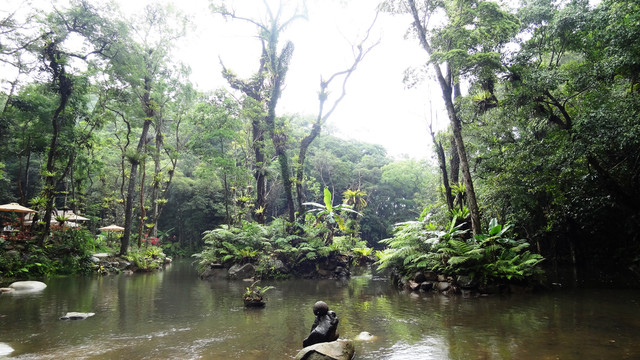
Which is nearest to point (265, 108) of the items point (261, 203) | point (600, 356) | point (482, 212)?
point (261, 203)

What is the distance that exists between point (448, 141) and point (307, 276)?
7754 mm

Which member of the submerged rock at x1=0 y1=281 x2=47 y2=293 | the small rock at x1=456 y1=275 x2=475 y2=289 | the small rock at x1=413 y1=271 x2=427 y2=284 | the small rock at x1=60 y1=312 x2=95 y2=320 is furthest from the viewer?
the small rock at x1=413 y1=271 x2=427 y2=284

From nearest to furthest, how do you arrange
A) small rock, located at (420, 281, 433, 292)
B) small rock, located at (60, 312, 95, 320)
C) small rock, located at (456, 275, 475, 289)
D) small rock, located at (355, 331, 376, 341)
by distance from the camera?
small rock, located at (355, 331, 376, 341), small rock, located at (60, 312, 95, 320), small rock, located at (456, 275, 475, 289), small rock, located at (420, 281, 433, 292)

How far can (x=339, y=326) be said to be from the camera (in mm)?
5469

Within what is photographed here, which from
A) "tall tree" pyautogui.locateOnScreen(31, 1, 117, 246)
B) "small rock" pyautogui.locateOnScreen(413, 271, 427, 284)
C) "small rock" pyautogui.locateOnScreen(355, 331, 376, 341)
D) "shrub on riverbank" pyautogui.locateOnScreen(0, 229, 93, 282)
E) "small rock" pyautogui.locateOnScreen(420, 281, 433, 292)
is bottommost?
"small rock" pyautogui.locateOnScreen(355, 331, 376, 341)

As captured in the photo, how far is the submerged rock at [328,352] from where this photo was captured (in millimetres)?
3594

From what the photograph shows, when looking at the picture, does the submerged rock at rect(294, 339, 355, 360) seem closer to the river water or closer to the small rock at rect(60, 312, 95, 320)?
the river water

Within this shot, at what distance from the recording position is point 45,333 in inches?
193

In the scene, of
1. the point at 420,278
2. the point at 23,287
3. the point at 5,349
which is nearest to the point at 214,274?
the point at 23,287

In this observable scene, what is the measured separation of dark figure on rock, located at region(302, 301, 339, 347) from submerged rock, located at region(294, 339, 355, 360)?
360 millimetres

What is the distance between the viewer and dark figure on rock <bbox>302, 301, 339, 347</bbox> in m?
4.18

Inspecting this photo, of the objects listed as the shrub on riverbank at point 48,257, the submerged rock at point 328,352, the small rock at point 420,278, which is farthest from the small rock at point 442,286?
the shrub on riverbank at point 48,257

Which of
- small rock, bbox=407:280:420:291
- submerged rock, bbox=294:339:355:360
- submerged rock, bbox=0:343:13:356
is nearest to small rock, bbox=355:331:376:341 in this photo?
submerged rock, bbox=294:339:355:360

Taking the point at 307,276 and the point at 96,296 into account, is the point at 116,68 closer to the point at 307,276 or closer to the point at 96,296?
the point at 96,296
